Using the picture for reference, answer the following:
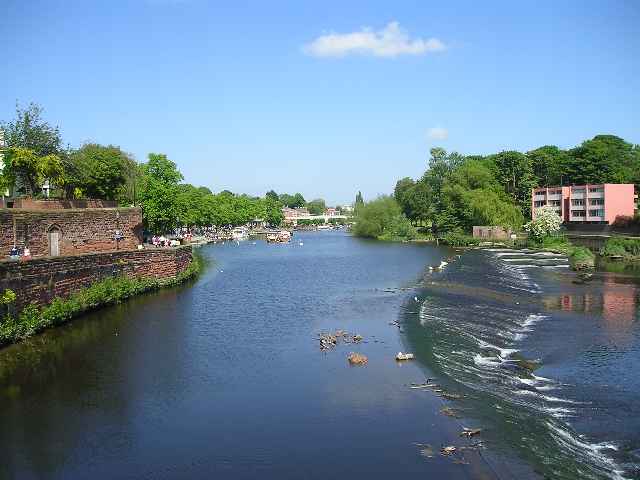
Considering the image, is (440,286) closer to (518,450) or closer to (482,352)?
(482,352)

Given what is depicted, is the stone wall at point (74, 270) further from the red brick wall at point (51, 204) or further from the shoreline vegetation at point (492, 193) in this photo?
the shoreline vegetation at point (492, 193)

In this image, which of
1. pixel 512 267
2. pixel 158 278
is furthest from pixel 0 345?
pixel 512 267

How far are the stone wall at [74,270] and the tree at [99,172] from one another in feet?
30.6

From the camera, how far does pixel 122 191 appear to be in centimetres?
5084

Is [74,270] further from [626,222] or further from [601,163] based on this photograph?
[601,163]

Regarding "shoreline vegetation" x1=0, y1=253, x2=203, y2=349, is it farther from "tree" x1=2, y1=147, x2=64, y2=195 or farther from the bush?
the bush

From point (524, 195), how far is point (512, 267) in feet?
192

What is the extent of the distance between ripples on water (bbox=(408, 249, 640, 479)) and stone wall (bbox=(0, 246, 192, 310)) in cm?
1694

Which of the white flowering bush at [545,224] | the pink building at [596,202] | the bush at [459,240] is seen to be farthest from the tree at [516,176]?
the white flowering bush at [545,224]

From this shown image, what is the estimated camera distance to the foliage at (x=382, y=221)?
10162cm

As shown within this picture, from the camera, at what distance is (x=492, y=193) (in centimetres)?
8912

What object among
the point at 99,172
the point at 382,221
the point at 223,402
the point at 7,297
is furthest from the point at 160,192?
the point at 382,221

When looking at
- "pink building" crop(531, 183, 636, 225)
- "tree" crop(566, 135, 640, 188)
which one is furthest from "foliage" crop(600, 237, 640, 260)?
"tree" crop(566, 135, 640, 188)

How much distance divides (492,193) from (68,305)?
2919 inches
